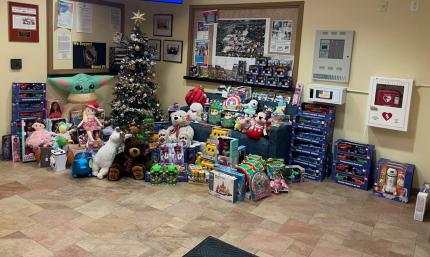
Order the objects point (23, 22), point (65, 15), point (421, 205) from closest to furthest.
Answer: point (421, 205) < point (23, 22) < point (65, 15)

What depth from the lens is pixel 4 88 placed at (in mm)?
4914

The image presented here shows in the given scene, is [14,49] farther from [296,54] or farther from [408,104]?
[408,104]

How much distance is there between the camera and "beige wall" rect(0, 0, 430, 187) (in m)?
4.36

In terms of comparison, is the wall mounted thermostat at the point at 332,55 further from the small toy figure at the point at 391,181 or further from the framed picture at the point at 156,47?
the framed picture at the point at 156,47

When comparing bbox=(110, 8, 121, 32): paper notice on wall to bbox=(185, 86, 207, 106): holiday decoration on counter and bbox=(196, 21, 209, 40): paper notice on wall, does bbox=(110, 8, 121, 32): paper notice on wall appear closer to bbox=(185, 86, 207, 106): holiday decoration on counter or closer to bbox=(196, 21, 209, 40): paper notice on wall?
bbox=(196, 21, 209, 40): paper notice on wall

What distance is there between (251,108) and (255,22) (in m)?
1.26

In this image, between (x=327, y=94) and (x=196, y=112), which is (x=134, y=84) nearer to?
(x=196, y=112)

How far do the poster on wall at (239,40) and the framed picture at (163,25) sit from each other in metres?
0.87

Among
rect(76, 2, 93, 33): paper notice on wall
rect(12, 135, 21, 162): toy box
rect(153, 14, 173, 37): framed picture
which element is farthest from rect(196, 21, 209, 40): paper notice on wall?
rect(12, 135, 21, 162): toy box

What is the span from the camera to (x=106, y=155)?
438cm

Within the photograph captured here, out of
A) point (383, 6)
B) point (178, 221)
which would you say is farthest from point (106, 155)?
point (383, 6)

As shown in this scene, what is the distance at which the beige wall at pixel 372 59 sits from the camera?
4.36 metres

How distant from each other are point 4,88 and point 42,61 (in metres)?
0.64

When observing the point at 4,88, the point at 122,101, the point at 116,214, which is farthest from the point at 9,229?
the point at 122,101
